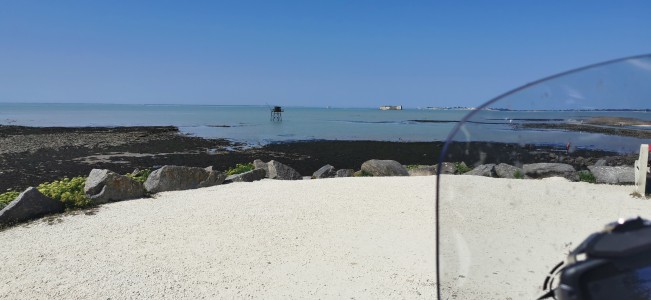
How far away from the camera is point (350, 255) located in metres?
5.79

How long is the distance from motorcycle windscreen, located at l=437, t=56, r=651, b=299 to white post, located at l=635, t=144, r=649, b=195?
0.8 inches

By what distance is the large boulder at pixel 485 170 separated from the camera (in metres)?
2.05

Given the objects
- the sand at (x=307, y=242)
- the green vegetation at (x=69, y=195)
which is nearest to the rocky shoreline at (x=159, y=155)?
the green vegetation at (x=69, y=195)

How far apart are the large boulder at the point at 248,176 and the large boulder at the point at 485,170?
31.5 feet

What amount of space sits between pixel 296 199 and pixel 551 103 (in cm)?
705

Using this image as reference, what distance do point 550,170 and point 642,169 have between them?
1.26ft

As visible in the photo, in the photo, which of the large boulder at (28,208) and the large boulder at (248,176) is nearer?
the large boulder at (28,208)

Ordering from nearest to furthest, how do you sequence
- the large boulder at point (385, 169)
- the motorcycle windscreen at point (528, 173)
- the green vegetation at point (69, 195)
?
the motorcycle windscreen at point (528, 173)
the green vegetation at point (69, 195)
the large boulder at point (385, 169)

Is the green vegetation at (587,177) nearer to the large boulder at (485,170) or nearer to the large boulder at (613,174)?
the large boulder at (613,174)

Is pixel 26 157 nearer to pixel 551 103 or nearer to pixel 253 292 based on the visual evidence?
pixel 253 292

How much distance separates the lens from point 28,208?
7.79 metres

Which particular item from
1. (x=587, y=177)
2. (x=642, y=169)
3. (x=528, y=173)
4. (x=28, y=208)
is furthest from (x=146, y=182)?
(x=642, y=169)

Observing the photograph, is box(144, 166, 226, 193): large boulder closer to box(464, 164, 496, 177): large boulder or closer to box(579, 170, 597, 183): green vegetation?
box(464, 164, 496, 177): large boulder

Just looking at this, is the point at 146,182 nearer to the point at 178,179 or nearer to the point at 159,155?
the point at 178,179
